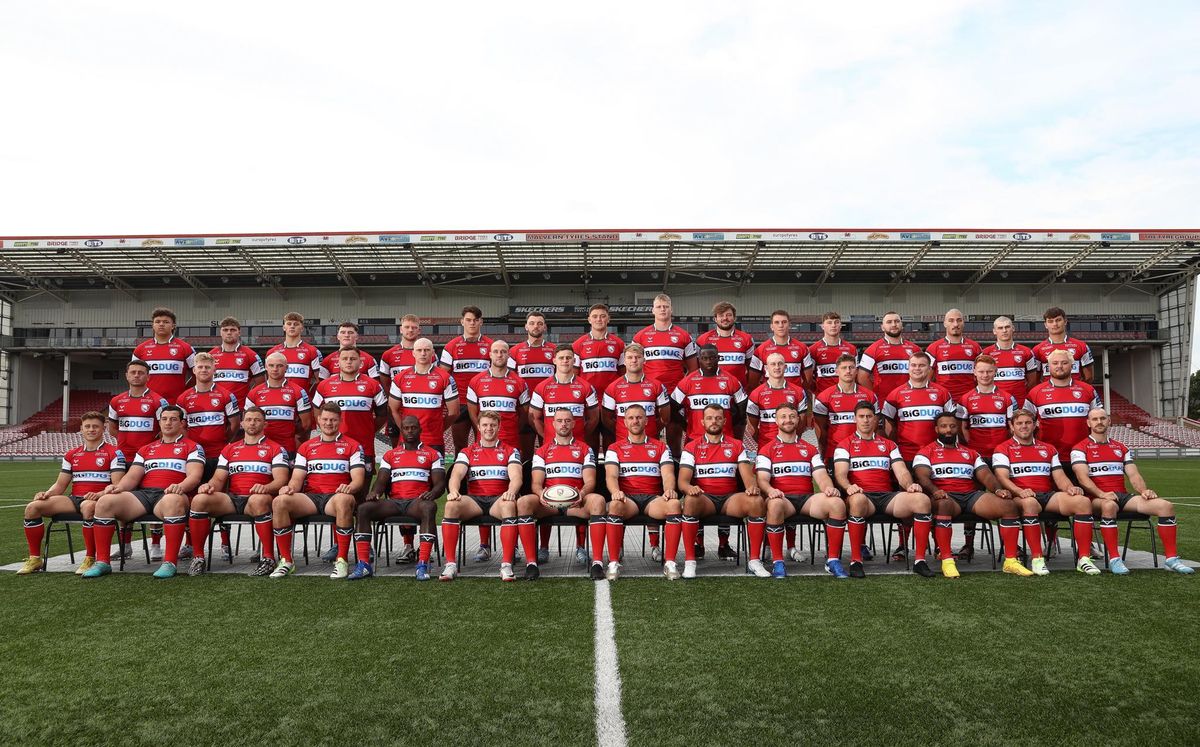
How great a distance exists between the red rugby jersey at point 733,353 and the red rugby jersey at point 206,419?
481cm

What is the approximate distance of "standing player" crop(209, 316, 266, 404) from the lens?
Answer: 7273 millimetres

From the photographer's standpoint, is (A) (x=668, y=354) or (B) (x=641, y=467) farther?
(A) (x=668, y=354)

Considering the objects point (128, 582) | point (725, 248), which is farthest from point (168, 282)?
point (128, 582)

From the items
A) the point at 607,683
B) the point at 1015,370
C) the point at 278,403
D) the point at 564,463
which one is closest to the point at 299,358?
the point at 278,403

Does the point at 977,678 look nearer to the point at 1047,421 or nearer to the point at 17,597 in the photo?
the point at 1047,421

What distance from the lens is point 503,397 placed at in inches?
261

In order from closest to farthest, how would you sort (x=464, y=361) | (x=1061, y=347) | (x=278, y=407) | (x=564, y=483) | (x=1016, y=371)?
1. (x=564, y=483)
2. (x=278, y=407)
3. (x=1061, y=347)
4. (x=1016, y=371)
5. (x=464, y=361)

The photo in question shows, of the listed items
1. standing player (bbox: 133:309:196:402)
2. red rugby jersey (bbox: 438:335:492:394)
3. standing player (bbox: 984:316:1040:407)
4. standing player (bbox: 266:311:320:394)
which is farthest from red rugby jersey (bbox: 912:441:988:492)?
standing player (bbox: 133:309:196:402)

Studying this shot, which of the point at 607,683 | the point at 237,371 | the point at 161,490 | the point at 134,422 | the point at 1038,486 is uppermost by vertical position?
the point at 237,371

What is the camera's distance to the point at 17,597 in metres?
5.07

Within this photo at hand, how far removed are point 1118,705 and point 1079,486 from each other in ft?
11.9

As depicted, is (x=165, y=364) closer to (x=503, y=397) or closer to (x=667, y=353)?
(x=503, y=397)

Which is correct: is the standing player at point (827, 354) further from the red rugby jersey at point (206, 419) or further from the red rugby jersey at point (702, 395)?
the red rugby jersey at point (206, 419)

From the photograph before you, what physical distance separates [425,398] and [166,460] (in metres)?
2.32
